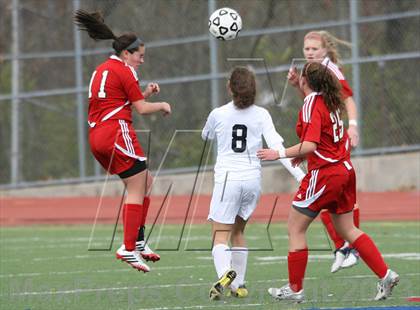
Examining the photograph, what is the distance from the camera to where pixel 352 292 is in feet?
29.3

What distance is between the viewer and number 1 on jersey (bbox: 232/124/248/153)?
28.9 ft

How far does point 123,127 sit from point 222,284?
1695 millimetres

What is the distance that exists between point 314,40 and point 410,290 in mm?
2608

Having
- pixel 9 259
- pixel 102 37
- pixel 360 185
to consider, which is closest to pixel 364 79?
pixel 360 185

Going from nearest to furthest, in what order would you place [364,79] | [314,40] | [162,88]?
[314,40] → [364,79] → [162,88]

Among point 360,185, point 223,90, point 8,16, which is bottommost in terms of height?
point 360,185

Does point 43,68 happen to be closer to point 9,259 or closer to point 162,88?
point 162,88

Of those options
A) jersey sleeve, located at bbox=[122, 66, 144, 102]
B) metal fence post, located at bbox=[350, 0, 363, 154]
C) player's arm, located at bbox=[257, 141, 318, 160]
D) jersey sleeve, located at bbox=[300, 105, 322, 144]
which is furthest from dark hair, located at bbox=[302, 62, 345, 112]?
metal fence post, located at bbox=[350, 0, 363, 154]

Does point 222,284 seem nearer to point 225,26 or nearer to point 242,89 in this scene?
point 242,89

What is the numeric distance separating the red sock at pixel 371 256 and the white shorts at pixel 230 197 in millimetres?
978

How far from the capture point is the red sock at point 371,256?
8.34 metres

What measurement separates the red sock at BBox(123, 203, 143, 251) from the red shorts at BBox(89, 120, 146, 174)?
328 millimetres

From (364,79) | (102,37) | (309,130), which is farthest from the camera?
(364,79)

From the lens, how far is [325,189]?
8.27m
